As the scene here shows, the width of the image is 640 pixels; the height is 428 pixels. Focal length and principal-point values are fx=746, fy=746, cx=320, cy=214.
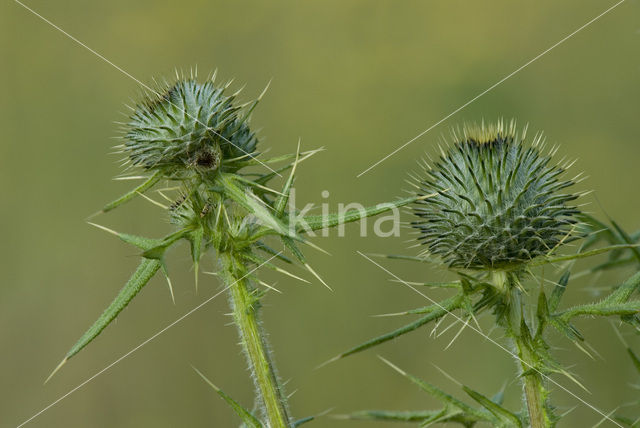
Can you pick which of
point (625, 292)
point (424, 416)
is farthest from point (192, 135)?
point (625, 292)

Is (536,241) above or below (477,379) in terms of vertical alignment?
above

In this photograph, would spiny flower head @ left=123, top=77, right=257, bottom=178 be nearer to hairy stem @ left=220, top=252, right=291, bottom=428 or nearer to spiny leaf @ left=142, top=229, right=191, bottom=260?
spiny leaf @ left=142, top=229, right=191, bottom=260

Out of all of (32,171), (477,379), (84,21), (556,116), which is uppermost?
(84,21)

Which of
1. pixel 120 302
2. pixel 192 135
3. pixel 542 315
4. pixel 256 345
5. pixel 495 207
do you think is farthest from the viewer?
pixel 495 207

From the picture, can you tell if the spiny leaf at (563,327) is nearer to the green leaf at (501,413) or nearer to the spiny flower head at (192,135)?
the green leaf at (501,413)

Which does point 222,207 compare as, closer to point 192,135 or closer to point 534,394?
point 192,135

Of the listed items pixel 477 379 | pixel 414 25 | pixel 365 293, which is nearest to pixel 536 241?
pixel 477 379

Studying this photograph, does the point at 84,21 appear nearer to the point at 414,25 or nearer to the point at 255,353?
the point at 414,25

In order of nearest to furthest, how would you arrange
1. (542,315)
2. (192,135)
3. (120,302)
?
(120,302) < (542,315) < (192,135)
